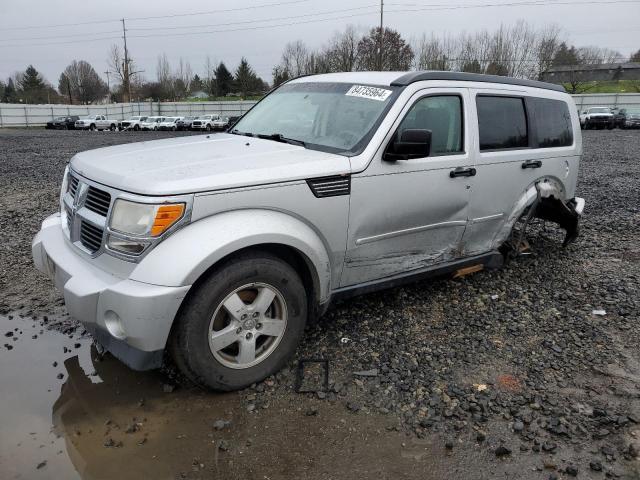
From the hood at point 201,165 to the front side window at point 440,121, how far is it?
0.83 m

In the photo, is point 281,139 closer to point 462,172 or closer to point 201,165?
point 201,165

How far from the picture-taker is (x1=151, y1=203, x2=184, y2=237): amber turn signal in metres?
2.75

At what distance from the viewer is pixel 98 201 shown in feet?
10.2

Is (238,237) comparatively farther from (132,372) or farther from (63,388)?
(63,388)

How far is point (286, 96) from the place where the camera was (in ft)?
15.2

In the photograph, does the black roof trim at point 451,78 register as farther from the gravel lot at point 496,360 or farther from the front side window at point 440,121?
the gravel lot at point 496,360

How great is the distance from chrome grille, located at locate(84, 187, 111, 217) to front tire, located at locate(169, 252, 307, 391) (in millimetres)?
750

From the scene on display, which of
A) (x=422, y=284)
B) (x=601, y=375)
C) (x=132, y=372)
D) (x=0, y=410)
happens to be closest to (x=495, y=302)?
(x=422, y=284)

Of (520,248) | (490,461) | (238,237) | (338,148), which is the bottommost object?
(490,461)

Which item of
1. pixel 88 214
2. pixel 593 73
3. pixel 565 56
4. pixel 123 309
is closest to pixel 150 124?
pixel 88 214

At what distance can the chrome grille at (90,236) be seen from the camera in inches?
119

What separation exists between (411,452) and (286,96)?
317 centimetres

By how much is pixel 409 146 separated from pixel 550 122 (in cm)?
236

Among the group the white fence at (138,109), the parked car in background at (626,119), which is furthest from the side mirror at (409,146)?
the white fence at (138,109)
